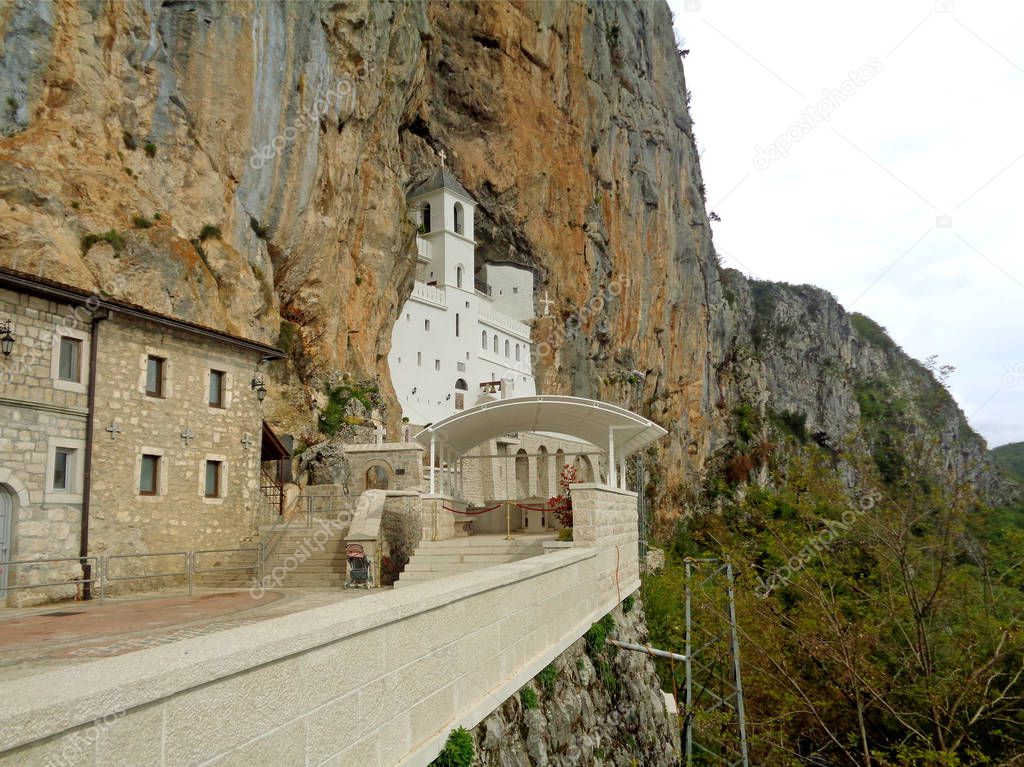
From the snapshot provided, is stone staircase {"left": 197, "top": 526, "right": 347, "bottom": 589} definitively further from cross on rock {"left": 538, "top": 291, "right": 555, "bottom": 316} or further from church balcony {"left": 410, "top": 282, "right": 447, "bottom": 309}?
cross on rock {"left": 538, "top": 291, "right": 555, "bottom": 316}

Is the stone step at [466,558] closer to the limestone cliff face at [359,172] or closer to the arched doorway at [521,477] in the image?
the limestone cliff face at [359,172]

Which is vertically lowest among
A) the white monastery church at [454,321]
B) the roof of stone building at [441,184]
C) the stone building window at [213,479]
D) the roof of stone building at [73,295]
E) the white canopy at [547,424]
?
the stone building window at [213,479]

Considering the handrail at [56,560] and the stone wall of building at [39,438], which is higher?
the stone wall of building at [39,438]

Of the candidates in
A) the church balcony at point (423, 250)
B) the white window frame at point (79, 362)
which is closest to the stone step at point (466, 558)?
the white window frame at point (79, 362)

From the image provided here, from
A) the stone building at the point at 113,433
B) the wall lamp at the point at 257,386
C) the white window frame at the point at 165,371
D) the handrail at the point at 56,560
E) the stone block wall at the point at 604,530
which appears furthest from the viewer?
the wall lamp at the point at 257,386

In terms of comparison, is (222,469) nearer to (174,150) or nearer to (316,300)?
(174,150)

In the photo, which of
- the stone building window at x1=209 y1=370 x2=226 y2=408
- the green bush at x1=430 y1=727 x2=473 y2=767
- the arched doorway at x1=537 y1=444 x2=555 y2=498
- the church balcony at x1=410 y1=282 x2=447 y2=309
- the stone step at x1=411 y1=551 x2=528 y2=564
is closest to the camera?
the green bush at x1=430 y1=727 x2=473 y2=767

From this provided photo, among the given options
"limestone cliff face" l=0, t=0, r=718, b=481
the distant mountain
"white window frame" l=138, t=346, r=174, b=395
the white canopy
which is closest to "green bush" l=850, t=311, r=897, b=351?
the distant mountain

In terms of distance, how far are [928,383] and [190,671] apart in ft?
443

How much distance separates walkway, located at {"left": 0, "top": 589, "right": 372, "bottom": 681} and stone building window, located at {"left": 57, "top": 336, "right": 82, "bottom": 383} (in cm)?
405

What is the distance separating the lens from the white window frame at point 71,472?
13359 millimetres

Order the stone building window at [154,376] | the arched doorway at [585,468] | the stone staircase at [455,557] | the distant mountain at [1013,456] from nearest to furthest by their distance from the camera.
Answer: the stone staircase at [455,557] → the stone building window at [154,376] → the arched doorway at [585,468] → the distant mountain at [1013,456]

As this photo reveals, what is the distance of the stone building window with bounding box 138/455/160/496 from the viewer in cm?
1530

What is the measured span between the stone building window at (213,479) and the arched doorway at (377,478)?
371cm
